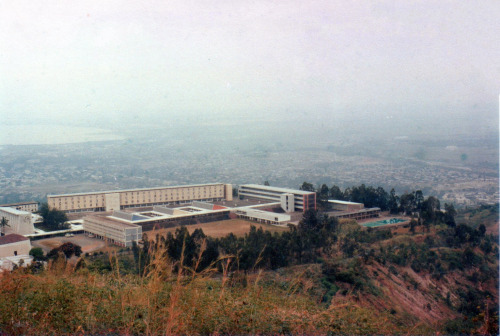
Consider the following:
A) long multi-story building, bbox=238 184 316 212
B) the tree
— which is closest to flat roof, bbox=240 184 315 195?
long multi-story building, bbox=238 184 316 212

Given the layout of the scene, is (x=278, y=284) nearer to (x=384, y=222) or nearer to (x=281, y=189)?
(x=384, y=222)

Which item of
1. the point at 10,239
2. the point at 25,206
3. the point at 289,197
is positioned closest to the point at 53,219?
the point at 25,206

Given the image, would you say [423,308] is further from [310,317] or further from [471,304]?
[310,317]

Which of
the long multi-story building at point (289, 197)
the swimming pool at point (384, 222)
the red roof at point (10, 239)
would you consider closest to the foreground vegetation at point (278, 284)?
the swimming pool at point (384, 222)

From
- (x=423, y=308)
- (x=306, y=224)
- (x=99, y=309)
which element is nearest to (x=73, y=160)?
(x=306, y=224)

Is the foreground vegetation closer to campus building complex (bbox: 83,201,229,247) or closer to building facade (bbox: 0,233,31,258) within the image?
campus building complex (bbox: 83,201,229,247)

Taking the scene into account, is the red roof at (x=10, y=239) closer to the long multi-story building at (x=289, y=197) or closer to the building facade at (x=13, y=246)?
the building facade at (x=13, y=246)
